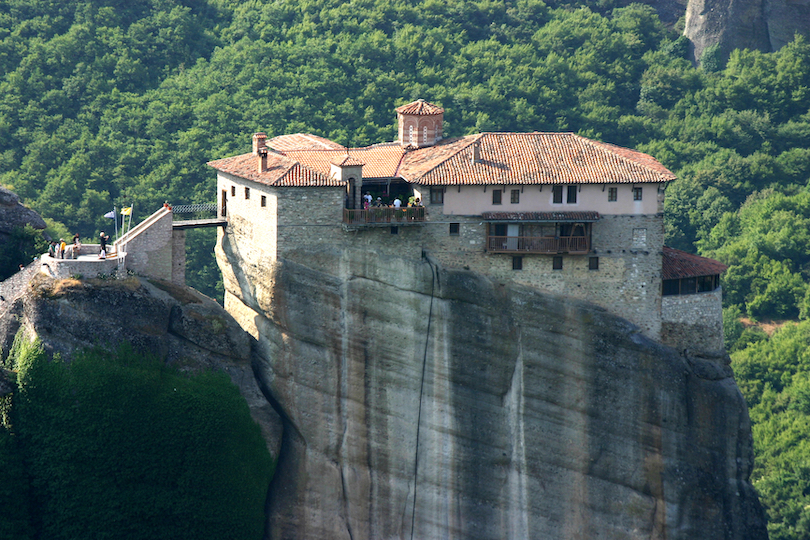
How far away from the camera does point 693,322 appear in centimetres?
7106

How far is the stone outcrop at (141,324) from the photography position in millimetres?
65500

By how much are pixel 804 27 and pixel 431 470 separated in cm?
7535

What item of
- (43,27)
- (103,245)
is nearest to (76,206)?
(43,27)

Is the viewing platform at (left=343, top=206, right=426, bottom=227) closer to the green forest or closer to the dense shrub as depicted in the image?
the dense shrub

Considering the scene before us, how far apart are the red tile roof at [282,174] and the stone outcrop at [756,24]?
69.5m

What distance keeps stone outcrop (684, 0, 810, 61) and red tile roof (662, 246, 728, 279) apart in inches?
2459

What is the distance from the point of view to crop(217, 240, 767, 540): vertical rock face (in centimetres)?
6838

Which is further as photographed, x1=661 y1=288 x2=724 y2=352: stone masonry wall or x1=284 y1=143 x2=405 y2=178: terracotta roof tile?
x1=661 y1=288 x2=724 y2=352: stone masonry wall

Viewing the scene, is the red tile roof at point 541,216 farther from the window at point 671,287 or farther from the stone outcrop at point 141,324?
the stone outcrop at point 141,324

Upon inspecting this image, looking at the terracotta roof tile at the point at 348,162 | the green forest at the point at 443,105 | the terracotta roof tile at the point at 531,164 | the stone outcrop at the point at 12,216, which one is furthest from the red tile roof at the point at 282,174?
the green forest at the point at 443,105

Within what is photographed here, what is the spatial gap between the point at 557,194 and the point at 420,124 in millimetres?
8363

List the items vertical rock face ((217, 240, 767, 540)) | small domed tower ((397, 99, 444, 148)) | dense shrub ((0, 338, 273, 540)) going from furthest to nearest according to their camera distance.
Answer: small domed tower ((397, 99, 444, 148)), vertical rock face ((217, 240, 767, 540)), dense shrub ((0, 338, 273, 540))

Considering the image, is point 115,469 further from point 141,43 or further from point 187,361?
point 141,43

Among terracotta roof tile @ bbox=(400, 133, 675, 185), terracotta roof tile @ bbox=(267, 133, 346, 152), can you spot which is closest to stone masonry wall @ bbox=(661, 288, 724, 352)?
terracotta roof tile @ bbox=(400, 133, 675, 185)
